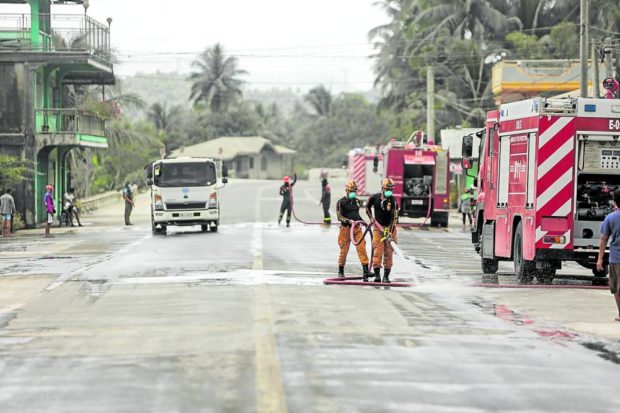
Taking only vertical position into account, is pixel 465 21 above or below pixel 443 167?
above

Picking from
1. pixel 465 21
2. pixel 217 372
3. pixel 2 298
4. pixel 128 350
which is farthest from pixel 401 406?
pixel 465 21

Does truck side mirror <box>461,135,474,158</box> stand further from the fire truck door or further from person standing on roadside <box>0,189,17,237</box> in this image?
person standing on roadside <box>0,189,17,237</box>

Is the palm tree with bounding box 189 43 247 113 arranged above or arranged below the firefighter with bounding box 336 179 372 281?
above

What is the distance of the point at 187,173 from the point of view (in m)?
38.7

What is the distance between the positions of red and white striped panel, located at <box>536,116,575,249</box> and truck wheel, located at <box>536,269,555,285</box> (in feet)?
3.40

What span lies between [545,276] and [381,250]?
3.28 m

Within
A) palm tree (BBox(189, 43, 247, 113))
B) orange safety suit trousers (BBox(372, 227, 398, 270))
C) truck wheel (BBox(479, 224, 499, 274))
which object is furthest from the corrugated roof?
orange safety suit trousers (BBox(372, 227, 398, 270))

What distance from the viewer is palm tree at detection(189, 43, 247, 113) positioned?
127688 mm

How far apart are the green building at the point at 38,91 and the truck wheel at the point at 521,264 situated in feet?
94.0

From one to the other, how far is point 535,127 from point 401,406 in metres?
12.3

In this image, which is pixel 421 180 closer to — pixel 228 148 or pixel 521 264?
pixel 521 264

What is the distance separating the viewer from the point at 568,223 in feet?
65.8

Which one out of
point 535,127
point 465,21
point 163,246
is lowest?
point 163,246

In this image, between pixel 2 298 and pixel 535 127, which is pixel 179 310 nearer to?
pixel 2 298
